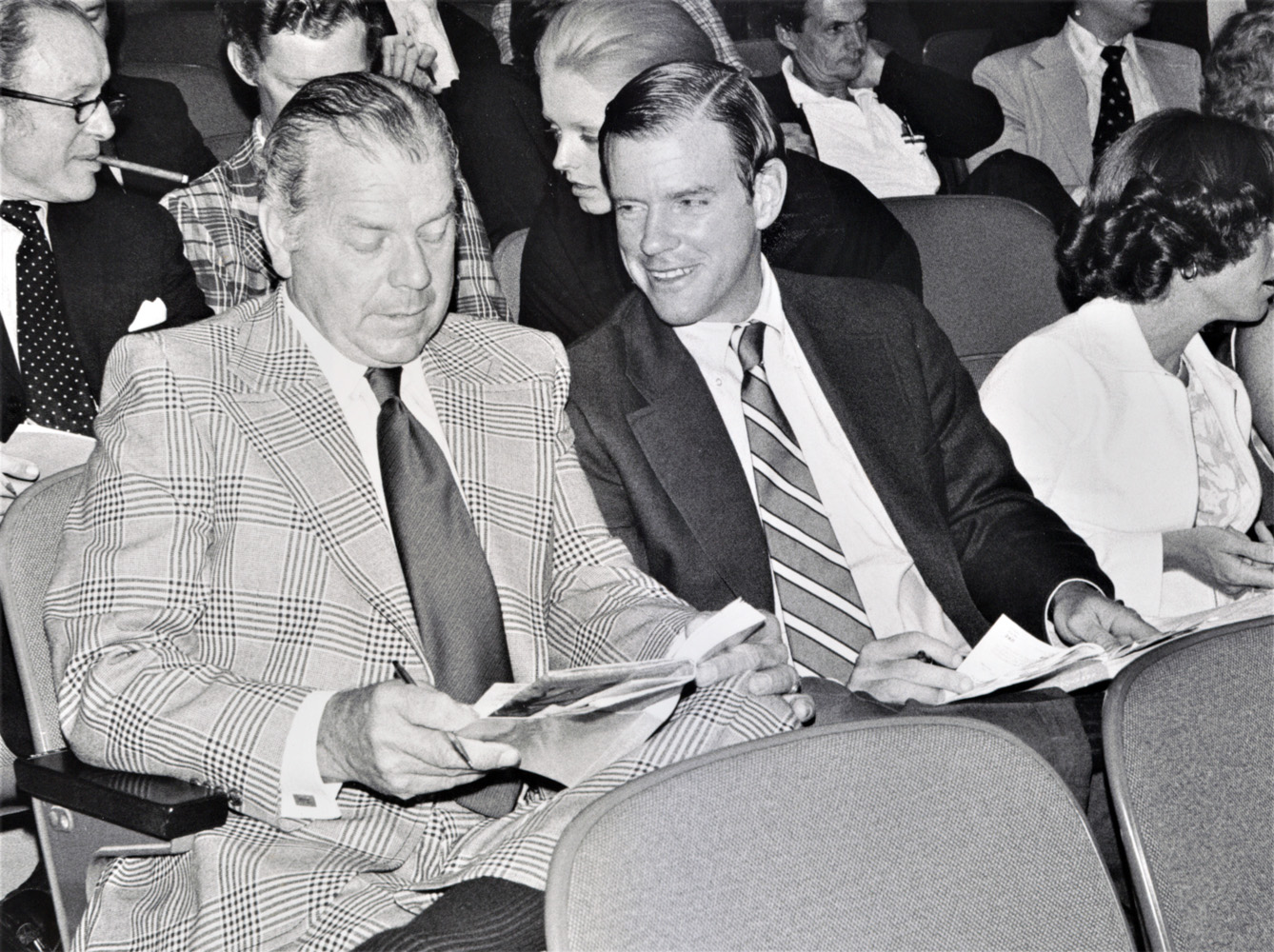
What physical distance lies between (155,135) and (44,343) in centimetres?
50

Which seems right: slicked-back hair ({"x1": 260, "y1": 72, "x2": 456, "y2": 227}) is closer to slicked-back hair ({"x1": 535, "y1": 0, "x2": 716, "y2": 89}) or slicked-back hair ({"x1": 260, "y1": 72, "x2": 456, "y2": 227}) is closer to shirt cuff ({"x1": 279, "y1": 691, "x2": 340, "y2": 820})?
shirt cuff ({"x1": 279, "y1": 691, "x2": 340, "y2": 820})

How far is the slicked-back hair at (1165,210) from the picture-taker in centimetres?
253

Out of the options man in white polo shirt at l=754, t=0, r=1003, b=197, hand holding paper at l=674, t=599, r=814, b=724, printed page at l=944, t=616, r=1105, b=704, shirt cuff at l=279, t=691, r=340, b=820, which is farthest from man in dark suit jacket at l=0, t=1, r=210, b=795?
man in white polo shirt at l=754, t=0, r=1003, b=197

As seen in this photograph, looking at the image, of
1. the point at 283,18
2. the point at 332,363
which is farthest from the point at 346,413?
the point at 283,18

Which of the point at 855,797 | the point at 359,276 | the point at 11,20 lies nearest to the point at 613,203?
the point at 359,276

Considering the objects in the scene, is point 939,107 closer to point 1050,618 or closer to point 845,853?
point 1050,618

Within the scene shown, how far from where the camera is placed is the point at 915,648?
194 cm

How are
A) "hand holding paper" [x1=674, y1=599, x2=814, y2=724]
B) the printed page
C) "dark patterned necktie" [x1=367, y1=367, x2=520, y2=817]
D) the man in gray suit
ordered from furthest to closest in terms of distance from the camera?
1. the man in gray suit
2. the printed page
3. "dark patterned necktie" [x1=367, y1=367, x2=520, y2=817]
4. "hand holding paper" [x1=674, y1=599, x2=814, y2=724]

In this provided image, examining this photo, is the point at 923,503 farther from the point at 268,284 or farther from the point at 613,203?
the point at 268,284

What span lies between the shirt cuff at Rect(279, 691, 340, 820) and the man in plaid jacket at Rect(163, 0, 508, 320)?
1.08 meters

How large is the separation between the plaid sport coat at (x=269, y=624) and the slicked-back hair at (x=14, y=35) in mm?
769

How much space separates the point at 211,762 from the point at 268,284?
1077mm

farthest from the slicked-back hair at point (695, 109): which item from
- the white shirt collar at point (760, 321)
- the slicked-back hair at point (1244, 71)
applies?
the slicked-back hair at point (1244, 71)

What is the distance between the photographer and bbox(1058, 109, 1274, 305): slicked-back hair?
2525 mm
